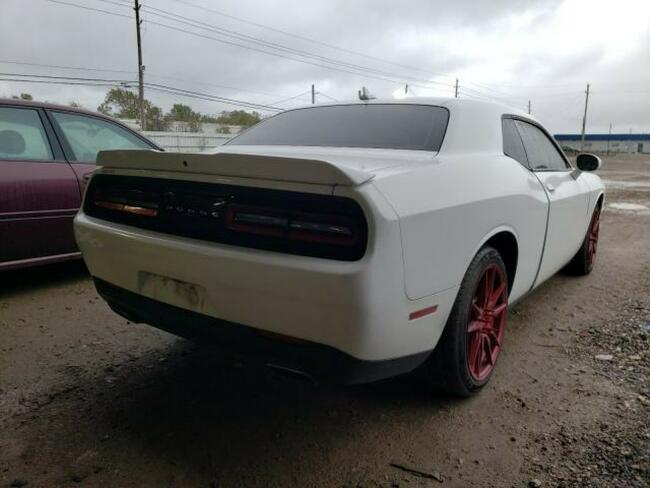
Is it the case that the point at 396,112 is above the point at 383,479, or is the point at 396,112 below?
above

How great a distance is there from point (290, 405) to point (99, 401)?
91 centimetres

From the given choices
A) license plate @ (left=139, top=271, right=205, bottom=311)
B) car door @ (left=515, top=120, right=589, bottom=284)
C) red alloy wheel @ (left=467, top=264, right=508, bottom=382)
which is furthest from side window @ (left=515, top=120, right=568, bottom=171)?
license plate @ (left=139, top=271, right=205, bottom=311)

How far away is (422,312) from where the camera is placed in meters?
1.86

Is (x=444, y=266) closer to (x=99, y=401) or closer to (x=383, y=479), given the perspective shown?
(x=383, y=479)

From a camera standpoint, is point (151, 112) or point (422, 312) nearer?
point (422, 312)

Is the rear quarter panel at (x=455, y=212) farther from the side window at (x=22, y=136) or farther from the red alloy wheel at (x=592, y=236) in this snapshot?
the side window at (x=22, y=136)

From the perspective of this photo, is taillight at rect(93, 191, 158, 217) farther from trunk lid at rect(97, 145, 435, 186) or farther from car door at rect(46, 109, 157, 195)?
car door at rect(46, 109, 157, 195)

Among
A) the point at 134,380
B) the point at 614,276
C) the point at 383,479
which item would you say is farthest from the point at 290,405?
the point at 614,276

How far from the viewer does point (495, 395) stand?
8.11ft

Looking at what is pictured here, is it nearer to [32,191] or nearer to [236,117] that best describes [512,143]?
[32,191]

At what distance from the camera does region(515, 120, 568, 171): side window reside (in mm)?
3149

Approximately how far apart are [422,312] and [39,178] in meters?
3.34

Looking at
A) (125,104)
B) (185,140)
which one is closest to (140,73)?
(185,140)

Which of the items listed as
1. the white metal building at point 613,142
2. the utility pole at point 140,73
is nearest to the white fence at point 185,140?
the utility pole at point 140,73
